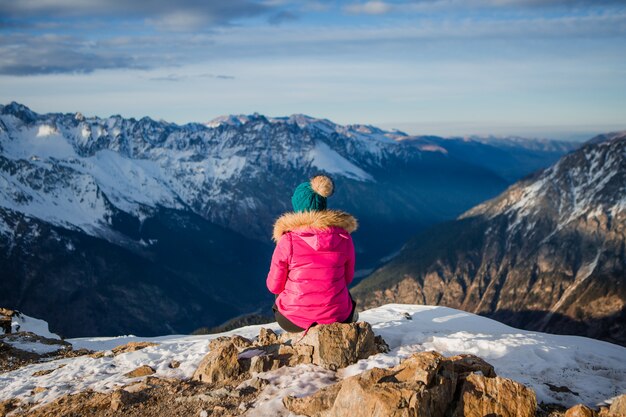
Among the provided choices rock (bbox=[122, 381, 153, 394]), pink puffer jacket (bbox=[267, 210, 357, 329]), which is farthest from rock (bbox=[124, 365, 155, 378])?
pink puffer jacket (bbox=[267, 210, 357, 329])

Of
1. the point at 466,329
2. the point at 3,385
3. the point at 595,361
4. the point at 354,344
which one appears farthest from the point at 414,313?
the point at 3,385

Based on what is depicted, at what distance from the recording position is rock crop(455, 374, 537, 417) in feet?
37.2

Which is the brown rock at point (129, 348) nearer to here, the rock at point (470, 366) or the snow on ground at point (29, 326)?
the snow on ground at point (29, 326)

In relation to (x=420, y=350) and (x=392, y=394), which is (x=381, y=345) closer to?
(x=420, y=350)

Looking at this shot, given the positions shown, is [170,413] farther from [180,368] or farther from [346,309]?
[346,309]

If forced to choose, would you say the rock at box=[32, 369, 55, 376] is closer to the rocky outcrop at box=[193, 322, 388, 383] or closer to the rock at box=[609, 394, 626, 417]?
the rocky outcrop at box=[193, 322, 388, 383]

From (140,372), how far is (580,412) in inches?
500

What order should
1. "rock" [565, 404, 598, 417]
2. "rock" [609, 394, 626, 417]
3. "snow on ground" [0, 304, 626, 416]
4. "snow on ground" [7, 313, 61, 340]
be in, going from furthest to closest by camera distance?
"snow on ground" [7, 313, 61, 340], "snow on ground" [0, 304, 626, 416], "rock" [565, 404, 598, 417], "rock" [609, 394, 626, 417]

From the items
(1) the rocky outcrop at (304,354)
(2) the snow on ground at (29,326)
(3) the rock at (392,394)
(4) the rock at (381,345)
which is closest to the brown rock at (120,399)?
(1) the rocky outcrop at (304,354)

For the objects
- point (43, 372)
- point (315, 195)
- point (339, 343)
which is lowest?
Answer: point (43, 372)

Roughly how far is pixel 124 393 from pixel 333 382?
581 centimetres

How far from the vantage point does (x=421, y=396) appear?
10.8 metres

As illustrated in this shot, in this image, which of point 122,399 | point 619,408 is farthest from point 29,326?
point 619,408

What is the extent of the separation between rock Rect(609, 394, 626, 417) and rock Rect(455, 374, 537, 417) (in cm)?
175
